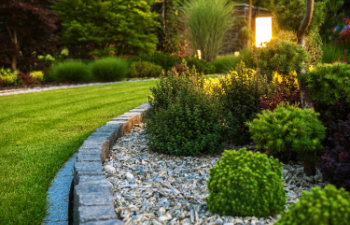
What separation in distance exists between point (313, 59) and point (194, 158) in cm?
368

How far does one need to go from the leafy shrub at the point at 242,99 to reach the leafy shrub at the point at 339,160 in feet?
3.72

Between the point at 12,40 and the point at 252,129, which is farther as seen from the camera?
the point at 12,40

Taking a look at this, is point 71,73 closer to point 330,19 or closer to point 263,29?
point 263,29

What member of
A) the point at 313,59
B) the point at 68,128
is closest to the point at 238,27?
the point at 313,59

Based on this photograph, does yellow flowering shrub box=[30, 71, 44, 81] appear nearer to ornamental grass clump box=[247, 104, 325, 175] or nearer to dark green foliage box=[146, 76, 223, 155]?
dark green foliage box=[146, 76, 223, 155]

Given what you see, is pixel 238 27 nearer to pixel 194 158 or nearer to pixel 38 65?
pixel 38 65

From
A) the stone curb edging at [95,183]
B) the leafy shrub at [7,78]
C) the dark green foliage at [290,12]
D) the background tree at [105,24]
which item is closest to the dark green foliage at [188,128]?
the stone curb edging at [95,183]

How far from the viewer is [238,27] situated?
19.8 m

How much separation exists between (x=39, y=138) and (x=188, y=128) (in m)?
1.98

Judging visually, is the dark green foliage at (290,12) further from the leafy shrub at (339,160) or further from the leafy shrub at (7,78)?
the leafy shrub at (7,78)

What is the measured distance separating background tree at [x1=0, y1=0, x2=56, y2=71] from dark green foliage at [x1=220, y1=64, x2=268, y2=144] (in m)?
10.9

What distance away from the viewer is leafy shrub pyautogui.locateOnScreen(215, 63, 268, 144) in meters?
3.39

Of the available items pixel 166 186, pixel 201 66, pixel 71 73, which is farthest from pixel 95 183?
pixel 71 73

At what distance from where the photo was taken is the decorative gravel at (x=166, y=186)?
6.54ft
